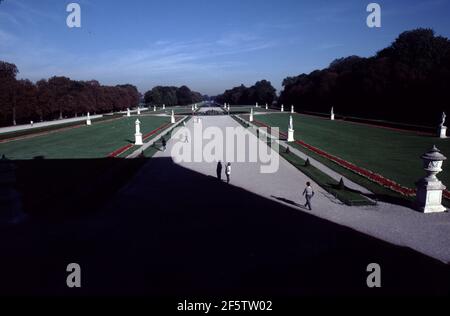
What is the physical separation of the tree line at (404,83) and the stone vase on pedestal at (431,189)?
134ft

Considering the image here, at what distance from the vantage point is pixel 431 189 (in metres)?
12.8

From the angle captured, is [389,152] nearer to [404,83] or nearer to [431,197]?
A: [431,197]

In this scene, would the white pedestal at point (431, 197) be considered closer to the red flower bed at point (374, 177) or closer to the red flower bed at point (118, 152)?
the red flower bed at point (374, 177)

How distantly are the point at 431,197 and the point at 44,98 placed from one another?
7277cm

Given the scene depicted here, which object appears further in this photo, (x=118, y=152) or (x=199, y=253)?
(x=118, y=152)

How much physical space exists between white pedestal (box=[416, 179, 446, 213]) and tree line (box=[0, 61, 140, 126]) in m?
61.2

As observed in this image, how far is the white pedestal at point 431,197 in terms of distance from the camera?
1281cm

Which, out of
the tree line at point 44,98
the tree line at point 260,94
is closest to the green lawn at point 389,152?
the tree line at point 44,98

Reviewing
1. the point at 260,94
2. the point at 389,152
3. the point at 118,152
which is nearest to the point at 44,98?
the point at 118,152

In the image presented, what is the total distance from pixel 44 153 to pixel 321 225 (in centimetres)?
2530

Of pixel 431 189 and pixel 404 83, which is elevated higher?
pixel 404 83

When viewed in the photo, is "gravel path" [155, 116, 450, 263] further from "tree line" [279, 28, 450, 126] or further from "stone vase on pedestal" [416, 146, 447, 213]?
"tree line" [279, 28, 450, 126]

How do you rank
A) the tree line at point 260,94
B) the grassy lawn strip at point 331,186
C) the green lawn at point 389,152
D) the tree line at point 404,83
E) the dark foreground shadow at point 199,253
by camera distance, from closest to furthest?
1. the dark foreground shadow at point 199,253
2. the grassy lawn strip at point 331,186
3. the green lawn at point 389,152
4. the tree line at point 404,83
5. the tree line at point 260,94
